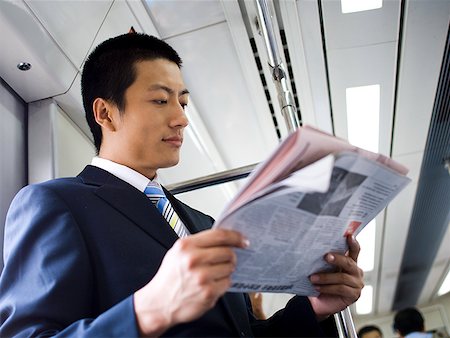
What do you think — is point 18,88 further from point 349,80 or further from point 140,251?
point 349,80

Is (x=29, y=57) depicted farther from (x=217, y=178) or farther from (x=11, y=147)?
(x=217, y=178)

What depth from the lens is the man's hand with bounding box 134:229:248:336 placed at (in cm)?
80

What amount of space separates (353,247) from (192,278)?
1.80 ft

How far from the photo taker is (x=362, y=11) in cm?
275

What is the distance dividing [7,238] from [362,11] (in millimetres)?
2298

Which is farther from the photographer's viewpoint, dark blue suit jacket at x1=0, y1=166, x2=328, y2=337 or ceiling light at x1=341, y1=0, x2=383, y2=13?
ceiling light at x1=341, y1=0, x2=383, y2=13

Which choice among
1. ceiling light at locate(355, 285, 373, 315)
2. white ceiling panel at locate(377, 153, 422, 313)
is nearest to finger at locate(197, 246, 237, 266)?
white ceiling panel at locate(377, 153, 422, 313)

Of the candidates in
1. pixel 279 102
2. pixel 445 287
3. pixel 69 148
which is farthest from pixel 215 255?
pixel 445 287

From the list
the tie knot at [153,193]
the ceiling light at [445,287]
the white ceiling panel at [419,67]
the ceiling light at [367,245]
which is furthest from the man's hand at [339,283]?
the ceiling light at [445,287]

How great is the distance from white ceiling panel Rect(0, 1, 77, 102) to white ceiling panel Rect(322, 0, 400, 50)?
146cm

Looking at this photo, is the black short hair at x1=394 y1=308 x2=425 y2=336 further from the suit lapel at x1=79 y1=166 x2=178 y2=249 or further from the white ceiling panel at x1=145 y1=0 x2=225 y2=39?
the suit lapel at x1=79 y1=166 x2=178 y2=249

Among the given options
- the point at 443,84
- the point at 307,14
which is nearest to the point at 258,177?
the point at 307,14

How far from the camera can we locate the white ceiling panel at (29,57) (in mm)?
1729

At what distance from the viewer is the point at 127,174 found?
141 cm
